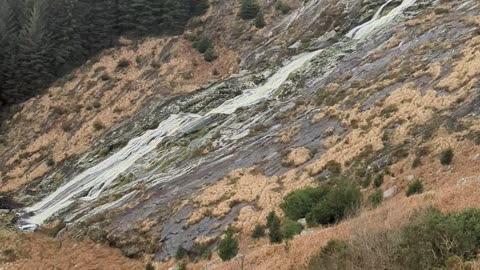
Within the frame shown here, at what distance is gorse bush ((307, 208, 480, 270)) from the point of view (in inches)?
315

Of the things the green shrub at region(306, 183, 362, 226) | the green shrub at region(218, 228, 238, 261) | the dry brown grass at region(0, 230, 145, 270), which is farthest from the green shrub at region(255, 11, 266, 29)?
the green shrub at region(218, 228, 238, 261)

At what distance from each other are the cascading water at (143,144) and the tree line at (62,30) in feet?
57.1

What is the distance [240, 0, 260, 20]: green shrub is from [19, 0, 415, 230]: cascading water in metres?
11.6

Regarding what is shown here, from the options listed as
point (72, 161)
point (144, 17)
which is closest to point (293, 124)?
point (72, 161)

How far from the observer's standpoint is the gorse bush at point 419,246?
799 centimetres

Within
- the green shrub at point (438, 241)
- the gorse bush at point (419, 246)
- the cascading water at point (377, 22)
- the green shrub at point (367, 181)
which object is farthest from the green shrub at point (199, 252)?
the cascading water at point (377, 22)

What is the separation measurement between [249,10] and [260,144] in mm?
25981

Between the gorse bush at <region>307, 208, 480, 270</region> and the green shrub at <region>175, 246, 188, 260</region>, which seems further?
the green shrub at <region>175, 246, 188, 260</region>

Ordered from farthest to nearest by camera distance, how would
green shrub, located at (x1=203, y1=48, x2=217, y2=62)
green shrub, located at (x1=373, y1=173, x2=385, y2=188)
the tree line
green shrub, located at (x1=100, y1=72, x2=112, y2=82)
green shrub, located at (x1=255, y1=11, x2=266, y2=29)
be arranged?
the tree line
green shrub, located at (x1=255, y1=11, x2=266, y2=29)
green shrub, located at (x1=100, y1=72, x2=112, y2=82)
green shrub, located at (x1=203, y1=48, x2=217, y2=62)
green shrub, located at (x1=373, y1=173, x2=385, y2=188)

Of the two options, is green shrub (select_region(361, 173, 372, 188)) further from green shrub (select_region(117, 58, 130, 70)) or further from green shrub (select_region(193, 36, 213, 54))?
green shrub (select_region(117, 58, 130, 70))

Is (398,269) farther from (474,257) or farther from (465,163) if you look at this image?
(465,163)

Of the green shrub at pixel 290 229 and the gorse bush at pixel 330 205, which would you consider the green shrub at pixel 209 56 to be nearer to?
the gorse bush at pixel 330 205

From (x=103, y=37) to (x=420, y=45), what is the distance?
34.1 meters

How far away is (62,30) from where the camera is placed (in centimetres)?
5288
